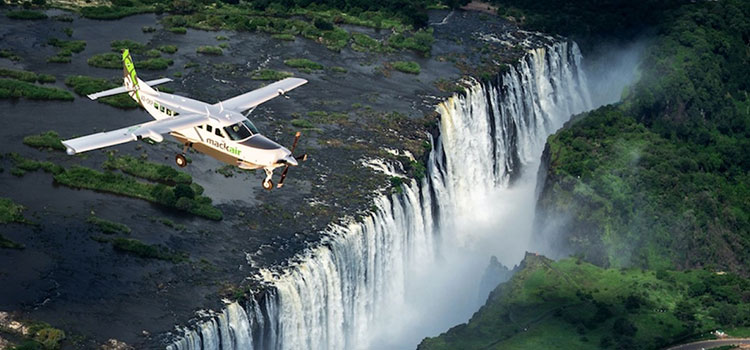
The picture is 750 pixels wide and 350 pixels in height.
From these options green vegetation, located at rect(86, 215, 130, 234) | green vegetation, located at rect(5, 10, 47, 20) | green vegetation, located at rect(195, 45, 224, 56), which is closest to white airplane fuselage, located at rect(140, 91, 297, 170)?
green vegetation, located at rect(86, 215, 130, 234)

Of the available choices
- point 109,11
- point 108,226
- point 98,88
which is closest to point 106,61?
point 98,88

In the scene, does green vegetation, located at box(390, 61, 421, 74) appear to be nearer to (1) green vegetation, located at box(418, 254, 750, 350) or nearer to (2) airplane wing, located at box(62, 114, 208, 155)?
(1) green vegetation, located at box(418, 254, 750, 350)

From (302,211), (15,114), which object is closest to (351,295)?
(302,211)

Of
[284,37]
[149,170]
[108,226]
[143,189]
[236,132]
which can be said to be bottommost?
[108,226]

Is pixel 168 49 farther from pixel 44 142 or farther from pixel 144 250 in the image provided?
pixel 144 250

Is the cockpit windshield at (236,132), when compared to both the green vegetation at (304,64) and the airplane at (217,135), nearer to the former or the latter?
the airplane at (217,135)

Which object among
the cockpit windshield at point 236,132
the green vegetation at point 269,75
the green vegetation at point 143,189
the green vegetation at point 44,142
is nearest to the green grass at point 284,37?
the green vegetation at point 269,75

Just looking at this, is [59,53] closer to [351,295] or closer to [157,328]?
[351,295]
